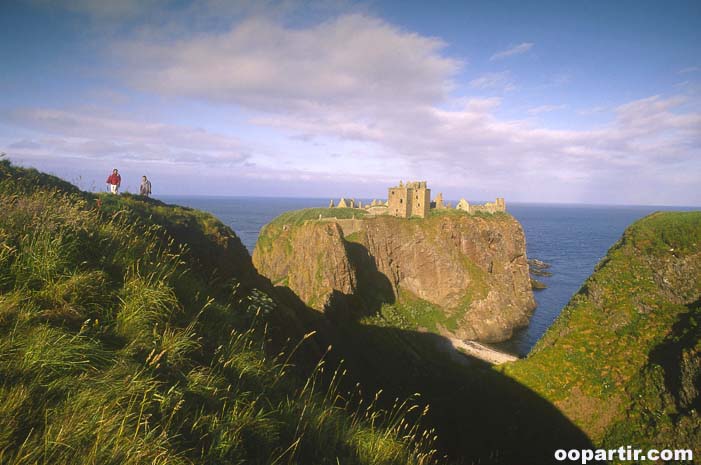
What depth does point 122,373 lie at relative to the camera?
12.4ft

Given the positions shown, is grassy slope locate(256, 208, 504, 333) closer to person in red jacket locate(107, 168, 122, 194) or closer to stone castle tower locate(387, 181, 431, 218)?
stone castle tower locate(387, 181, 431, 218)

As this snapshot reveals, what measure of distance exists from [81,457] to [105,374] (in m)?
1.05

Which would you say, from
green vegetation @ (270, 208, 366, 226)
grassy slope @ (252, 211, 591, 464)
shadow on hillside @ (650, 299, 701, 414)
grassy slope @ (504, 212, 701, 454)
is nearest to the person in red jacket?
grassy slope @ (252, 211, 591, 464)

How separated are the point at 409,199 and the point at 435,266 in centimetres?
1349

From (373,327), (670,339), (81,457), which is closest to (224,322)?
(81,457)

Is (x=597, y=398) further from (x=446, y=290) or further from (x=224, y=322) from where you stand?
(x=446, y=290)

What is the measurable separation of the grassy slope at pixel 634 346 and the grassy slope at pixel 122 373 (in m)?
13.7

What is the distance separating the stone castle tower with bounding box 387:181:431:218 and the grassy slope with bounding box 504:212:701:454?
133 ft

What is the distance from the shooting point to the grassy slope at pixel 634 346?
12.8 m

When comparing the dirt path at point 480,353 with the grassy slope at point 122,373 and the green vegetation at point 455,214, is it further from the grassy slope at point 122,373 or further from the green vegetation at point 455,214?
the grassy slope at point 122,373

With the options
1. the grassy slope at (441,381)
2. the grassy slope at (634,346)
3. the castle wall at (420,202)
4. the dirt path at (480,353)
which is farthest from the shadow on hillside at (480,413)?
the castle wall at (420,202)

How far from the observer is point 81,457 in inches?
108

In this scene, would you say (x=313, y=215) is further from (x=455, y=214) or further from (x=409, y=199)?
(x=455, y=214)

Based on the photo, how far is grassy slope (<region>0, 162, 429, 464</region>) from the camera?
3.00 meters
